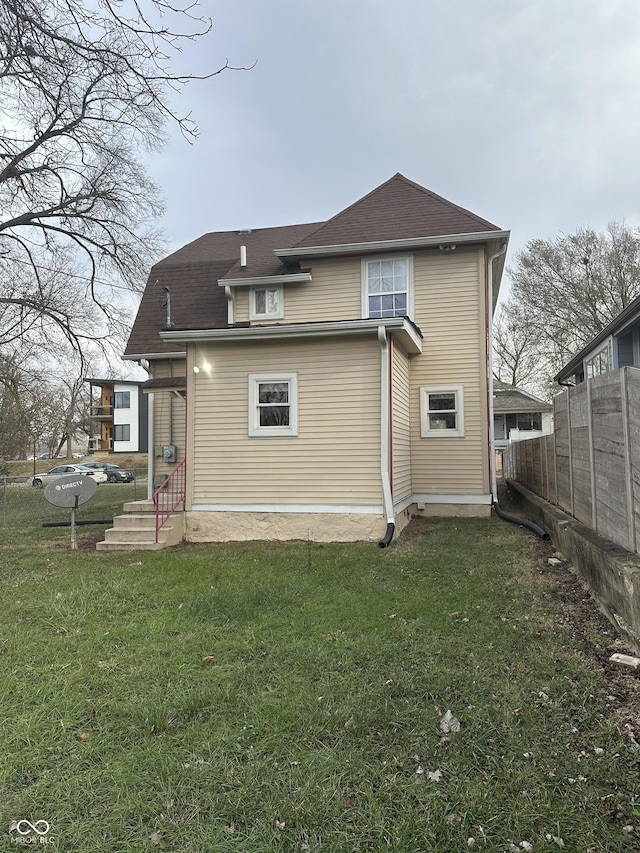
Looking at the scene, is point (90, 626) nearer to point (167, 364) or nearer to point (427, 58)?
point (427, 58)

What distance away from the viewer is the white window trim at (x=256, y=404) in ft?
26.8

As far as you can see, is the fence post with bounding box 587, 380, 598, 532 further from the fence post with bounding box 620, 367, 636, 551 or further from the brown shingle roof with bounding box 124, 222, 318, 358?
the brown shingle roof with bounding box 124, 222, 318, 358

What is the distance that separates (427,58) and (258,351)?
473 centimetres

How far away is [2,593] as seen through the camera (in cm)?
560

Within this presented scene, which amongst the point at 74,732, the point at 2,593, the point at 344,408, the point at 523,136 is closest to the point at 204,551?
the point at 2,593

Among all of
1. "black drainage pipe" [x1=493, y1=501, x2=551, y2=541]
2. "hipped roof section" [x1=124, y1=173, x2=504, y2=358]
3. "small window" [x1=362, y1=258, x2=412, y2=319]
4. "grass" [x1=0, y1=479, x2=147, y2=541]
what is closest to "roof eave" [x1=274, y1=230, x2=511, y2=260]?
"hipped roof section" [x1=124, y1=173, x2=504, y2=358]

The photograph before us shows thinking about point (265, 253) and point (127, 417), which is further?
point (127, 417)

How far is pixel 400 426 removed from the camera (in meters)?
9.05

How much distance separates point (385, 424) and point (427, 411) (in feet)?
9.15

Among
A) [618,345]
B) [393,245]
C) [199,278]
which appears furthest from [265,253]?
[618,345]

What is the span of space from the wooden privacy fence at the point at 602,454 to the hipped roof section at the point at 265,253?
5035 mm

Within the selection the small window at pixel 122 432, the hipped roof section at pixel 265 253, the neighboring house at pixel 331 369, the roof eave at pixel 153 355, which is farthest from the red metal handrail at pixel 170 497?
the small window at pixel 122 432

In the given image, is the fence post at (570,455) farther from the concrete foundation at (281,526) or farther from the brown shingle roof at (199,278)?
the brown shingle roof at (199,278)
